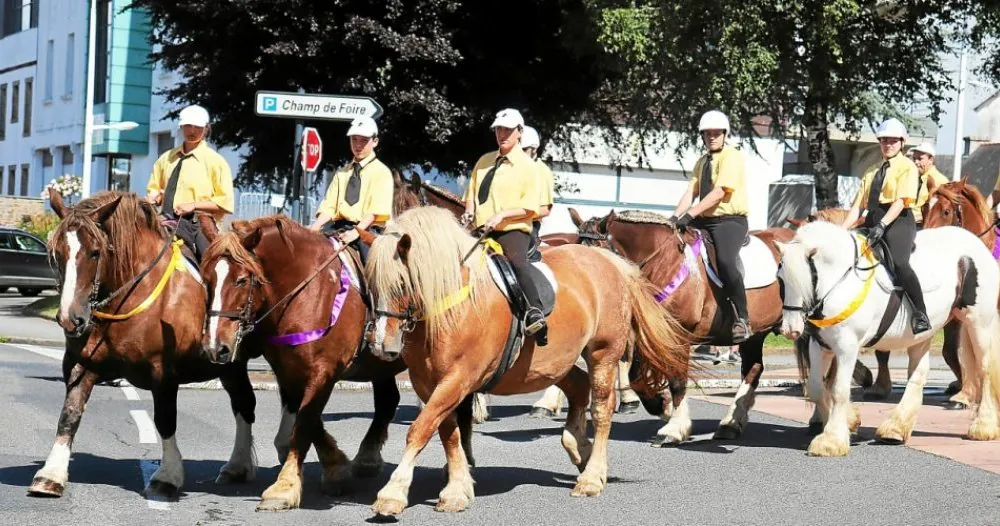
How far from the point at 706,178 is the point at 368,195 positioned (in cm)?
337

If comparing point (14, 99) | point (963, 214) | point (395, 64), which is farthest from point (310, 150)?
point (14, 99)

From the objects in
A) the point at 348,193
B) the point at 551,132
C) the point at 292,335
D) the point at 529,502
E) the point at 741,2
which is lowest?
the point at 529,502

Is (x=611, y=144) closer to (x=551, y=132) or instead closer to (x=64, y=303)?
(x=551, y=132)

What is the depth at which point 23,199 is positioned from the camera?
48.7 meters

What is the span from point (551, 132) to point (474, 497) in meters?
17.5

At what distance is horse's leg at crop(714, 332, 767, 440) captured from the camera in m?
12.3

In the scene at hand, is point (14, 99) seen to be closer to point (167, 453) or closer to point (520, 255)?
point (167, 453)

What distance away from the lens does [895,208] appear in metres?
11.8

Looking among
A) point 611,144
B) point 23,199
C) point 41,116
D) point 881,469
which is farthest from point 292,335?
point 41,116

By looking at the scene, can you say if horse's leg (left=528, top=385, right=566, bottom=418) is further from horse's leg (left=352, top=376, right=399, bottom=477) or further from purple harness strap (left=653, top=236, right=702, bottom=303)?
horse's leg (left=352, top=376, right=399, bottom=477)

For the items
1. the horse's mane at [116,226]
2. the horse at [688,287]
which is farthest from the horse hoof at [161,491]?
the horse at [688,287]

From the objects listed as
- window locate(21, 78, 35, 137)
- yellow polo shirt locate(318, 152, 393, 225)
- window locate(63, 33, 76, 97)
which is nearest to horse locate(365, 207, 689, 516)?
yellow polo shirt locate(318, 152, 393, 225)

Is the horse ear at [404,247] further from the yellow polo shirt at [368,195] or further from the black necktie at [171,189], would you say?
the black necktie at [171,189]

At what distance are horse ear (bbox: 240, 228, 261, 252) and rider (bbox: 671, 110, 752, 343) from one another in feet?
14.0
